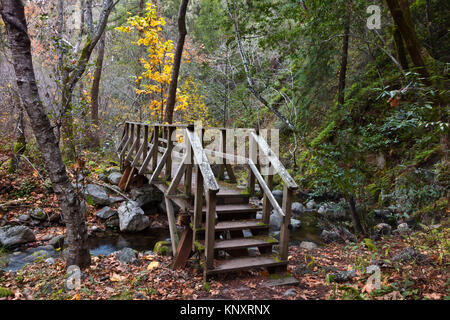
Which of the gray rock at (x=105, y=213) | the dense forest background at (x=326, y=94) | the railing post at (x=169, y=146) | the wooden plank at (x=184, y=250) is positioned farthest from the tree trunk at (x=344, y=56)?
the gray rock at (x=105, y=213)

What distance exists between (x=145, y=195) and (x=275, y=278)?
21.7 ft

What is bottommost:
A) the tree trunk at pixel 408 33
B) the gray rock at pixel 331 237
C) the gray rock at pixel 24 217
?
the gray rock at pixel 331 237

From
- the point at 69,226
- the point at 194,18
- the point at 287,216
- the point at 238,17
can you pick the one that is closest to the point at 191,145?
the point at 287,216

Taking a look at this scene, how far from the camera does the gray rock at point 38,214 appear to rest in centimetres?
764

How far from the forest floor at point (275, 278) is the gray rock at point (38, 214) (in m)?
2.97

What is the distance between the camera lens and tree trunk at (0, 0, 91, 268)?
370 cm

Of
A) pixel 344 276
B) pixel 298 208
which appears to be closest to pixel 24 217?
pixel 344 276

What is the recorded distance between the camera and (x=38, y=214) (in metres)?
7.70

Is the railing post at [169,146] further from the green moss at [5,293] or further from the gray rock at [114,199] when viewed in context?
the gray rock at [114,199]

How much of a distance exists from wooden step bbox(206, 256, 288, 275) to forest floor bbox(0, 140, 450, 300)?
219 mm

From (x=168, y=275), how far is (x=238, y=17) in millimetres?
9348

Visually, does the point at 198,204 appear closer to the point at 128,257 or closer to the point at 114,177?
the point at 128,257

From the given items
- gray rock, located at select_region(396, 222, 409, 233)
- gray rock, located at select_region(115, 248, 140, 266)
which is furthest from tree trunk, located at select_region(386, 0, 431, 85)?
gray rock, located at select_region(115, 248, 140, 266)

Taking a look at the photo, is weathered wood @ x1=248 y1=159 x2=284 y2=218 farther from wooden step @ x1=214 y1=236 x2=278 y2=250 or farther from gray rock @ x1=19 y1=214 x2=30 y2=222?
gray rock @ x1=19 y1=214 x2=30 y2=222
